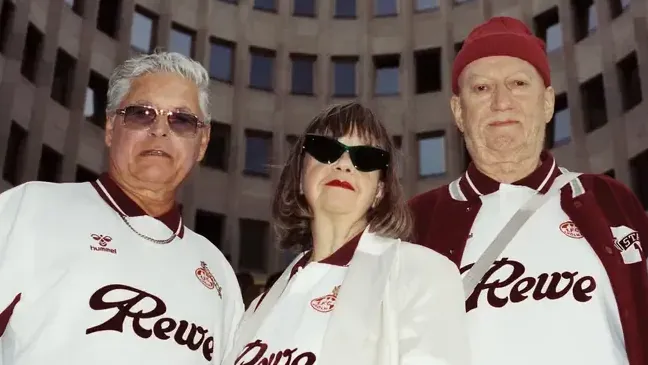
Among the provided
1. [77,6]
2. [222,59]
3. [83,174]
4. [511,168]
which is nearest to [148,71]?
[511,168]

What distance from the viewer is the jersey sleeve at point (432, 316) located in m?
3.20

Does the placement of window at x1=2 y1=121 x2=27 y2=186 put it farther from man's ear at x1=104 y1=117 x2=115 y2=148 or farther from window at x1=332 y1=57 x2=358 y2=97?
man's ear at x1=104 y1=117 x2=115 y2=148

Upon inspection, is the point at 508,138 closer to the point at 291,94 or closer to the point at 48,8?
the point at 48,8

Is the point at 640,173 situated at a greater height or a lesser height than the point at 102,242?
greater

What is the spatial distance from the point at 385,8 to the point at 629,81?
33.8ft

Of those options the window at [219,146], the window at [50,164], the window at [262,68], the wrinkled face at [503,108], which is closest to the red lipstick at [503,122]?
the wrinkled face at [503,108]

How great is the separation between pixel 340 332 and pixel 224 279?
139cm

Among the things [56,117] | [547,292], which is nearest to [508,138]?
[547,292]

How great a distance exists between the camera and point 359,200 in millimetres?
3967

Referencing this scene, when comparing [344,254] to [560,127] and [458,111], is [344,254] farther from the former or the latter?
[560,127]

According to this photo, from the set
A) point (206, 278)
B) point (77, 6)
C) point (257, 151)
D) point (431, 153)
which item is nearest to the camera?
point (206, 278)

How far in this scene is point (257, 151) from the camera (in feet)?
87.2

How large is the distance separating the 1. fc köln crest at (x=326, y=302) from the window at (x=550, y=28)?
21.6 m

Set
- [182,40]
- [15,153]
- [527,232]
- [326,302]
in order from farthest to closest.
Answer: [182,40] → [15,153] → [527,232] → [326,302]
